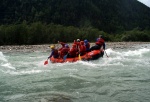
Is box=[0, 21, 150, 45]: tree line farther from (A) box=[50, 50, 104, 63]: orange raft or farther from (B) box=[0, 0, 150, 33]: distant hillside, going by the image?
(B) box=[0, 0, 150, 33]: distant hillside

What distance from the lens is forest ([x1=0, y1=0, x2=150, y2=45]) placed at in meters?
61.6

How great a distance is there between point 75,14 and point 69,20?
1124 cm

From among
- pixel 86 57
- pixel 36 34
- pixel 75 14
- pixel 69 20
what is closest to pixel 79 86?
pixel 86 57

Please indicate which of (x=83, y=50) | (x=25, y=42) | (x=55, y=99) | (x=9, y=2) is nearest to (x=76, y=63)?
(x=83, y=50)

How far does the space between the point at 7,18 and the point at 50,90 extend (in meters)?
124

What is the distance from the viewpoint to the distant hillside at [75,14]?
443 feet

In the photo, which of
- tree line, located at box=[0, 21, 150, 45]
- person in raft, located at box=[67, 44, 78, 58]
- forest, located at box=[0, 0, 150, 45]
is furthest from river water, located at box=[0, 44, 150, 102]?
forest, located at box=[0, 0, 150, 45]

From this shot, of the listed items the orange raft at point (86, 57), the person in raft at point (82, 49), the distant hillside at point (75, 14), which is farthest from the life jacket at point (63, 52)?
the distant hillside at point (75, 14)

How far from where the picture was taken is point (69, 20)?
147625 millimetres

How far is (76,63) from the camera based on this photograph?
1817 centimetres

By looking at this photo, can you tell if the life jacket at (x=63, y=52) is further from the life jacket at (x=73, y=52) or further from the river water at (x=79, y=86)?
the river water at (x=79, y=86)

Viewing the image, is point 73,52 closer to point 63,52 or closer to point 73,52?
point 73,52

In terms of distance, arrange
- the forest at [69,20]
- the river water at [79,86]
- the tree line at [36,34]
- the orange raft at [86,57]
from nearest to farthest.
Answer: the river water at [79,86] < the orange raft at [86,57] < the tree line at [36,34] < the forest at [69,20]

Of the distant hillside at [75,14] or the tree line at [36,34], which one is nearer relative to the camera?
the tree line at [36,34]
